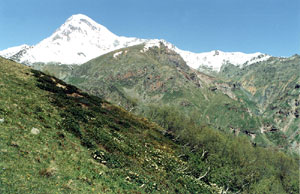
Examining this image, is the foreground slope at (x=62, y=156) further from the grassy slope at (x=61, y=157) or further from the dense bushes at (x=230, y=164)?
the dense bushes at (x=230, y=164)

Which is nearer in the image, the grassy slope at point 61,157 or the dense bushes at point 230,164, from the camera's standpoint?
the grassy slope at point 61,157

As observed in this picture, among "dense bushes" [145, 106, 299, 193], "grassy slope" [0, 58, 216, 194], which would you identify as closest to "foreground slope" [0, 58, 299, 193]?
"grassy slope" [0, 58, 216, 194]

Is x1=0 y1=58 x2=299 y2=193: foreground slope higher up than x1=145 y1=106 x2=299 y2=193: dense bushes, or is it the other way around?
x1=0 y1=58 x2=299 y2=193: foreground slope

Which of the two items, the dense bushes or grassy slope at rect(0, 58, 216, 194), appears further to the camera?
the dense bushes

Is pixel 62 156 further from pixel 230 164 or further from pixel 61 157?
pixel 230 164

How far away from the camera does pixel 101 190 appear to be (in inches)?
877

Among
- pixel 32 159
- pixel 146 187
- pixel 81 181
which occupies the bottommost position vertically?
pixel 146 187

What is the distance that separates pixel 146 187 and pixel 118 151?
1007 centimetres

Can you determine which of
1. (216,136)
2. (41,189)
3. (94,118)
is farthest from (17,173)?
(216,136)

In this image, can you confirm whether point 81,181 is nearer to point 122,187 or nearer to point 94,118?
point 122,187

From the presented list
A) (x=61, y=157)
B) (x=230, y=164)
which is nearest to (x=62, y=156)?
(x=61, y=157)

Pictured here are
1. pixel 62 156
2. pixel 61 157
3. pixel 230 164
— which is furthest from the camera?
pixel 230 164

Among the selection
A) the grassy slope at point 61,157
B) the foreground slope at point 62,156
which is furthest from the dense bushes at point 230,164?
the grassy slope at point 61,157

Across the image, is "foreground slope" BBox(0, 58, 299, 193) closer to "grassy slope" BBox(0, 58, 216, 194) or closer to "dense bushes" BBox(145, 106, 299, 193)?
"grassy slope" BBox(0, 58, 216, 194)
